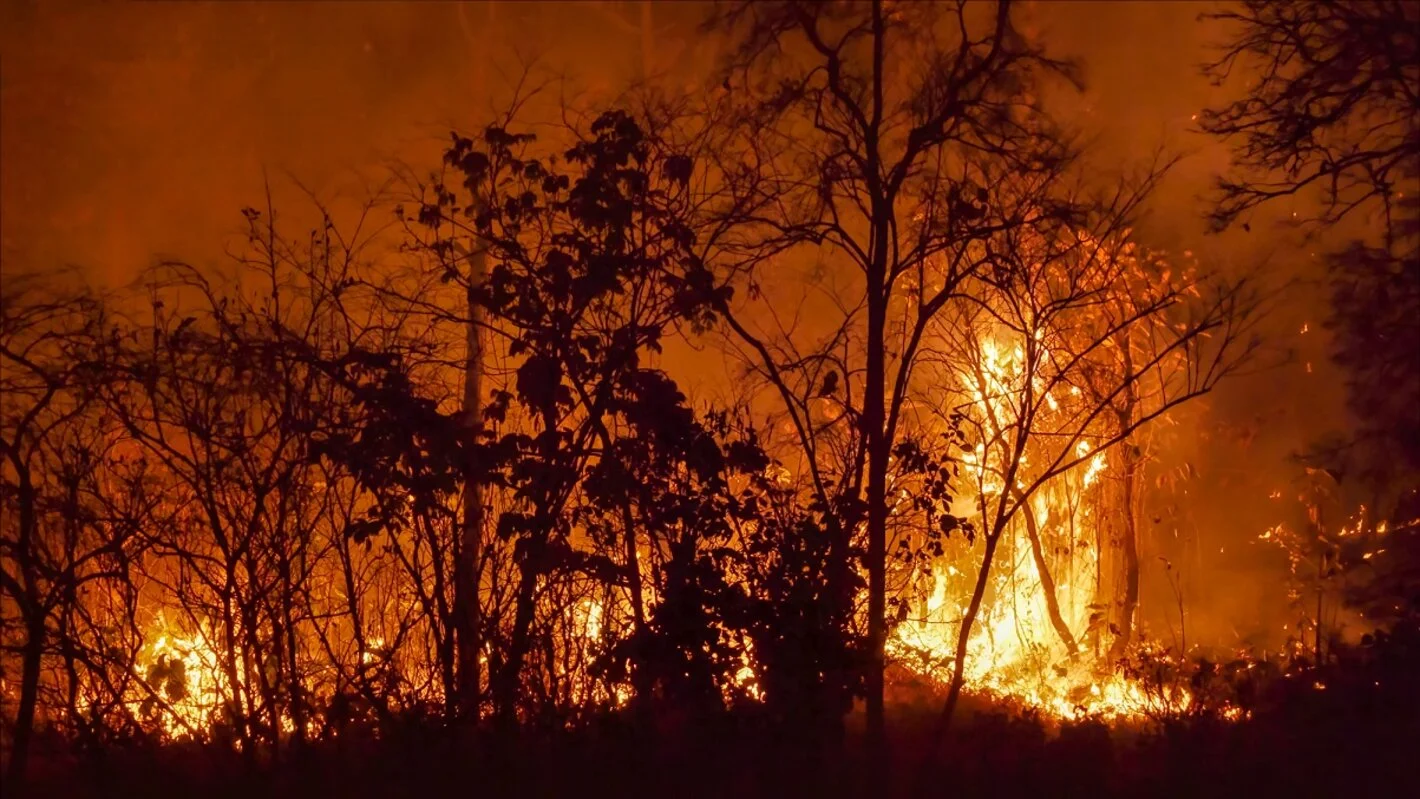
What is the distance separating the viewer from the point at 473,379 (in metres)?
7.84

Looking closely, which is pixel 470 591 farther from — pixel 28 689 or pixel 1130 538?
pixel 1130 538

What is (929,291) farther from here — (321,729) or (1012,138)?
(321,729)

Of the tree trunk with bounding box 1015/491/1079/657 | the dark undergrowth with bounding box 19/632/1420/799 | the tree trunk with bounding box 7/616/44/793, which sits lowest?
the dark undergrowth with bounding box 19/632/1420/799

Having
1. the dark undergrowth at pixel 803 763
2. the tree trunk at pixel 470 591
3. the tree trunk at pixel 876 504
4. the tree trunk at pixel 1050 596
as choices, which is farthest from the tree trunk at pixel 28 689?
the tree trunk at pixel 1050 596

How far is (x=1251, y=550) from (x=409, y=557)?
13679 mm

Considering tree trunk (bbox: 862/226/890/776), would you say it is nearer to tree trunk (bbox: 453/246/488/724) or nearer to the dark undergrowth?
the dark undergrowth

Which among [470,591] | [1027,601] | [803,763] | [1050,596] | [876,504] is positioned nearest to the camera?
[803,763]

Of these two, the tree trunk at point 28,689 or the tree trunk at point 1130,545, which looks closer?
the tree trunk at point 28,689

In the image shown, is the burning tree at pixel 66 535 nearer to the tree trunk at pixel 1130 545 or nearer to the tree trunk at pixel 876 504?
the tree trunk at pixel 876 504

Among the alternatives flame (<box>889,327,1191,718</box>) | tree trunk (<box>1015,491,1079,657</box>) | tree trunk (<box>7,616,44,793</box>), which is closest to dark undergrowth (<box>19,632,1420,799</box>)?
tree trunk (<box>7,616,44,793</box>)

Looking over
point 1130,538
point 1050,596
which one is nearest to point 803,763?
point 1050,596

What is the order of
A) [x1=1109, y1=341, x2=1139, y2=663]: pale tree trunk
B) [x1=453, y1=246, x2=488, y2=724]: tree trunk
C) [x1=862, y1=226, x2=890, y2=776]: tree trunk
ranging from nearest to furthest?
1. [x1=453, y1=246, x2=488, y2=724]: tree trunk
2. [x1=862, y1=226, x2=890, y2=776]: tree trunk
3. [x1=1109, y1=341, x2=1139, y2=663]: pale tree trunk

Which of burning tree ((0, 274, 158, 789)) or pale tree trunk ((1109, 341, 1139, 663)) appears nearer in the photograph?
burning tree ((0, 274, 158, 789))

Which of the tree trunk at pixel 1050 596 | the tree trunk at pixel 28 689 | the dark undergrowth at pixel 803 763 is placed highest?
the tree trunk at pixel 1050 596
